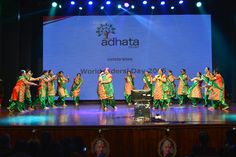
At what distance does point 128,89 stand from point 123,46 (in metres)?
1.89

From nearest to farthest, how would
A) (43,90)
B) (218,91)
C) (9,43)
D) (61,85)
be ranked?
(218,91), (43,90), (9,43), (61,85)

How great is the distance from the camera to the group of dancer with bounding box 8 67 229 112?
10594 millimetres

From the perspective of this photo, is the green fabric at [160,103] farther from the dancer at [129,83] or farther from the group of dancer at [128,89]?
the dancer at [129,83]

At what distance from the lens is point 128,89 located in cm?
1350

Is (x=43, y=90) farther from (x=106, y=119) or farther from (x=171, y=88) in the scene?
(x=106, y=119)

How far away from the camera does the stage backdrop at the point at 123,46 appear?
14375mm

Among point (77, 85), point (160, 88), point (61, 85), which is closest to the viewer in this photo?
point (160, 88)

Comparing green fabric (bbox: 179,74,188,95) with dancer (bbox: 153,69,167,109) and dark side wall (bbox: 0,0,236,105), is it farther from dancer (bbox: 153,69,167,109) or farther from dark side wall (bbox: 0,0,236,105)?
dancer (bbox: 153,69,167,109)

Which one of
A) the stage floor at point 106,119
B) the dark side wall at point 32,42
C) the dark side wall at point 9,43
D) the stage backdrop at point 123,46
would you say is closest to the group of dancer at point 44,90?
the dark side wall at point 9,43

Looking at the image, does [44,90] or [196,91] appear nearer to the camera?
[44,90]
